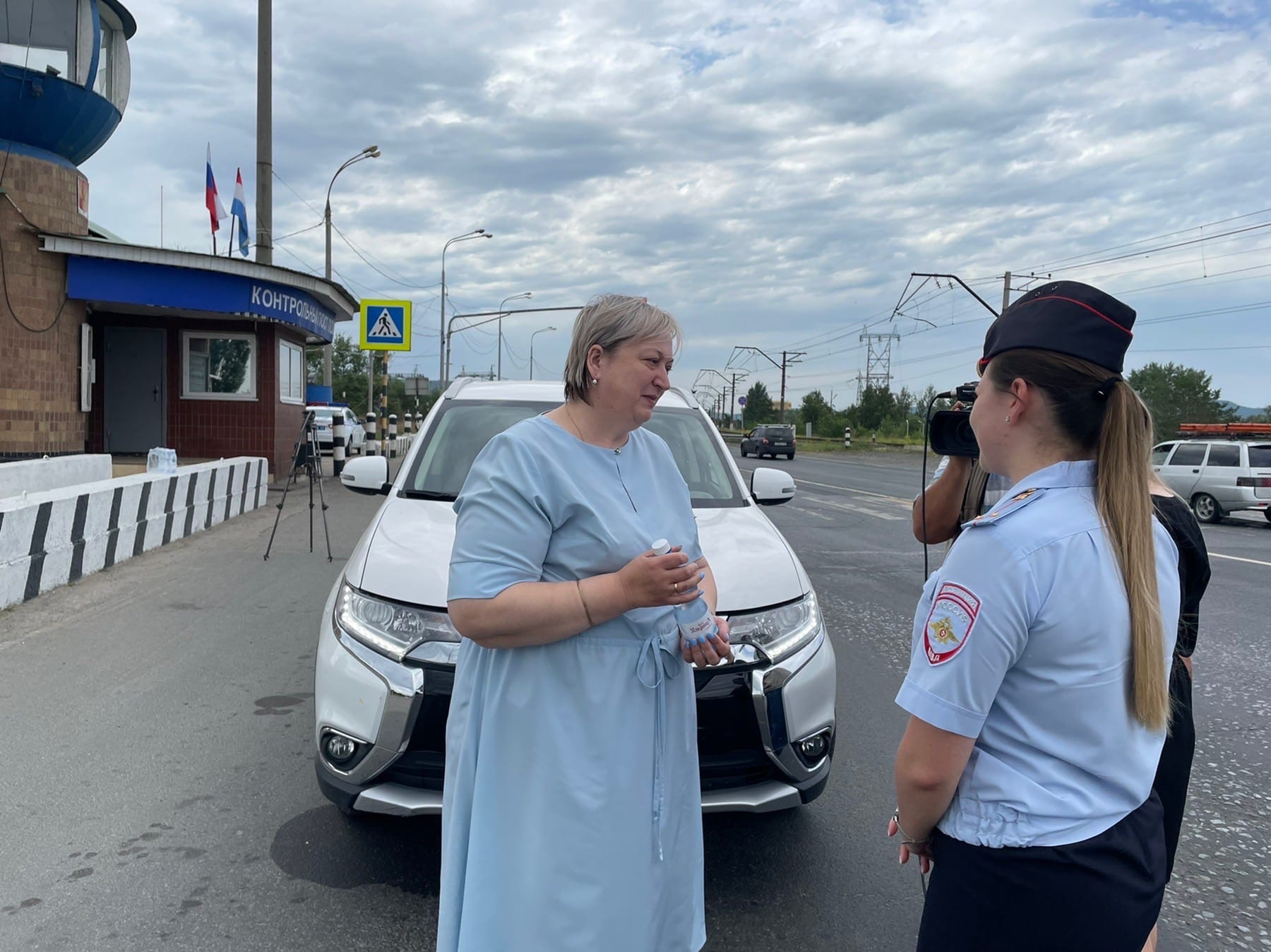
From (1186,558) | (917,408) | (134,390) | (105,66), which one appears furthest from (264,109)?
→ (917,408)

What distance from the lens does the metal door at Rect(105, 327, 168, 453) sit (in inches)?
663

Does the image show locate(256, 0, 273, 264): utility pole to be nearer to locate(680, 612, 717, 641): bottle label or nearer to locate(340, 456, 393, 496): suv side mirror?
locate(340, 456, 393, 496): suv side mirror

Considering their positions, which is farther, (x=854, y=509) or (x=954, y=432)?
(x=854, y=509)

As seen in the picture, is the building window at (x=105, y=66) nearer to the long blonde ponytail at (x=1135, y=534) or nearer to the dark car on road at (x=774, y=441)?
the long blonde ponytail at (x=1135, y=534)

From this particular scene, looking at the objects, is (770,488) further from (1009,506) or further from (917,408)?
(917,408)

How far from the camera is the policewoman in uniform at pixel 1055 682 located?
1.42 metres

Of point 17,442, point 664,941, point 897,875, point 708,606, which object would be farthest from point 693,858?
point 17,442

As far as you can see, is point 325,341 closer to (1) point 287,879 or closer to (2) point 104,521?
(2) point 104,521

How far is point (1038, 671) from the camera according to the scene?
4.70ft

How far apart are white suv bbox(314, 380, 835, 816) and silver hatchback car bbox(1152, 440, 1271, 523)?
15628 mm

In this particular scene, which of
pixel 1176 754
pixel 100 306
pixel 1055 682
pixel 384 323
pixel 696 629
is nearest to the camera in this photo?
pixel 1055 682

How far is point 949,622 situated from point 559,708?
774 mm

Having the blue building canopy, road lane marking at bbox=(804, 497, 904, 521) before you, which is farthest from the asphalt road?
the blue building canopy

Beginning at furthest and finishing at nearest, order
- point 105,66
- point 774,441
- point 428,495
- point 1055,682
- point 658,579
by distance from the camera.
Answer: point 774,441 < point 105,66 < point 428,495 < point 658,579 < point 1055,682
